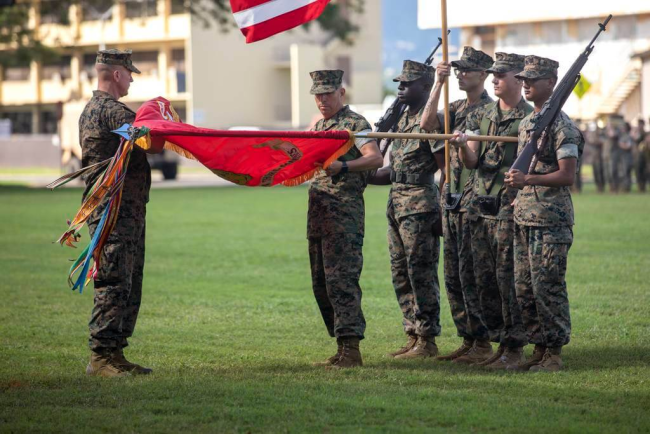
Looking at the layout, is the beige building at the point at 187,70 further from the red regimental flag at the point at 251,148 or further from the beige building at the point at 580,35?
the red regimental flag at the point at 251,148

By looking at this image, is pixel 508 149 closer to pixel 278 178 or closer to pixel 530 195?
pixel 530 195

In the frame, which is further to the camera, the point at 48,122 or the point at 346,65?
the point at 346,65

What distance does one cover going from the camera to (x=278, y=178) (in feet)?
27.9

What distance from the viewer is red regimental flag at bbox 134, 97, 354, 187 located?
805cm

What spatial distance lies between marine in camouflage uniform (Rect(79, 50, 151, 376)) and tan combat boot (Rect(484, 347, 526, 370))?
2.71 metres

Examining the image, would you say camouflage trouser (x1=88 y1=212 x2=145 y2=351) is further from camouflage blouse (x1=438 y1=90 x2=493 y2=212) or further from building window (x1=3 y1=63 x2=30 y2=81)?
building window (x1=3 y1=63 x2=30 y2=81)

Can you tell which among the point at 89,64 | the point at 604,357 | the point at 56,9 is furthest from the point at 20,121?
the point at 604,357

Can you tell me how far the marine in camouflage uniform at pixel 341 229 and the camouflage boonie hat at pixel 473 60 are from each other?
0.94m

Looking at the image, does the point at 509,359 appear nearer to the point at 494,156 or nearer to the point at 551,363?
the point at 551,363

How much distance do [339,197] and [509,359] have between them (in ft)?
6.03

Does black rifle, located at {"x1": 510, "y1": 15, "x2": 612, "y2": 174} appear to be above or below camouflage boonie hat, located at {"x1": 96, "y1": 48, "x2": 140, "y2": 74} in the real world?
below

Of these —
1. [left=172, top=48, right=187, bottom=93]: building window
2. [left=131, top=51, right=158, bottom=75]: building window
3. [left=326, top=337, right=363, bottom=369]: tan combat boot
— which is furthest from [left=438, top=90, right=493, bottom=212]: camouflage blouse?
[left=131, top=51, right=158, bottom=75]: building window

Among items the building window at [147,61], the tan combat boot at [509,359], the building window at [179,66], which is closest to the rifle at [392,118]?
the tan combat boot at [509,359]

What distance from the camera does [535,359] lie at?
8289 millimetres
